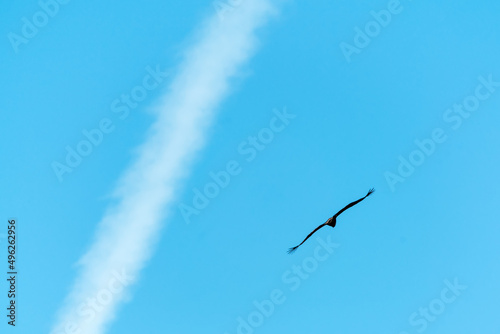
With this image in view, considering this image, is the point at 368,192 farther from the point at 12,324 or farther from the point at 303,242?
the point at 12,324

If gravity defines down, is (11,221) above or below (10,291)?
above

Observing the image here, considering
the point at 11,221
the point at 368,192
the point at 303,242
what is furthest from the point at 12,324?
the point at 368,192

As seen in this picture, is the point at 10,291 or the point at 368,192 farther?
the point at 10,291

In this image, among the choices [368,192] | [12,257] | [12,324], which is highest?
[12,257]

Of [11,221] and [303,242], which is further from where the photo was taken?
[11,221]

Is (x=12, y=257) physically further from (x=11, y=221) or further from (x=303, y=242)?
(x=303, y=242)

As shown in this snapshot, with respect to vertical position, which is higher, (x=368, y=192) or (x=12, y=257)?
(x=12, y=257)

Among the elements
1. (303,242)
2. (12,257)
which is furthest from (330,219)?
(12,257)

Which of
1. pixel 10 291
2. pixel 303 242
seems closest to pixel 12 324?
pixel 10 291

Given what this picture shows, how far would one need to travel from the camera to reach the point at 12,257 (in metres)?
48.9

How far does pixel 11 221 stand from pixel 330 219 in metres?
23.2

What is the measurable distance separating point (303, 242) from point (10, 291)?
21.6 meters

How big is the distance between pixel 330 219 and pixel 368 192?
171 inches

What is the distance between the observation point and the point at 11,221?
49.5 m
